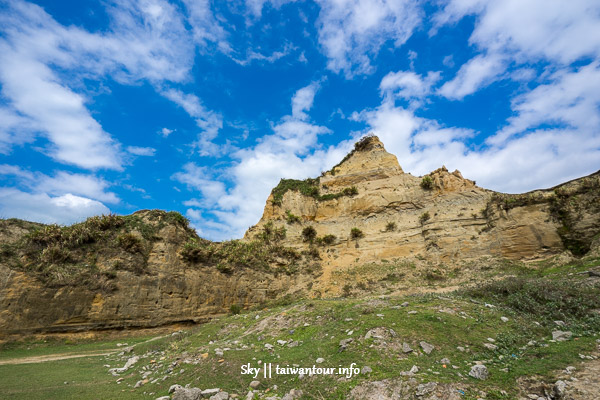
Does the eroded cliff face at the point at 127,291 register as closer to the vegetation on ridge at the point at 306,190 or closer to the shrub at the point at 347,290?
the shrub at the point at 347,290

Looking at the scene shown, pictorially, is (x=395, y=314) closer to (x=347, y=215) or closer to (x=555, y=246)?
(x=555, y=246)

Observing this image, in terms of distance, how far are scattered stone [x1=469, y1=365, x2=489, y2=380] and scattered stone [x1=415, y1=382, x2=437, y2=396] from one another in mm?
942

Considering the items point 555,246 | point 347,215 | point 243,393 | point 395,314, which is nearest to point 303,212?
point 347,215

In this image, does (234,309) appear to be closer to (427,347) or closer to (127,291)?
(127,291)

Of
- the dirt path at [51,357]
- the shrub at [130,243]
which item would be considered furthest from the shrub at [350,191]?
the dirt path at [51,357]

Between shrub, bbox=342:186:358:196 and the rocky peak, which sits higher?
the rocky peak

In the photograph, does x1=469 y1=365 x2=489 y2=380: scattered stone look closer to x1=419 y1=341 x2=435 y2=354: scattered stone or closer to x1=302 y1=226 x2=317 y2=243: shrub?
x1=419 y1=341 x2=435 y2=354: scattered stone

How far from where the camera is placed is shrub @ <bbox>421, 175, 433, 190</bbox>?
98.3ft

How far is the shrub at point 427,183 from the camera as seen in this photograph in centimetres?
2997

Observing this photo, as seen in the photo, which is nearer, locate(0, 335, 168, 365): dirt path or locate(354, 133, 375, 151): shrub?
locate(0, 335, 168, 365): dirt path

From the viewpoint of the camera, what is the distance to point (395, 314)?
9.16 m

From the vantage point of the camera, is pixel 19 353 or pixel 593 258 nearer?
pixel 19 353

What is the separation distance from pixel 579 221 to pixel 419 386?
2236 cm

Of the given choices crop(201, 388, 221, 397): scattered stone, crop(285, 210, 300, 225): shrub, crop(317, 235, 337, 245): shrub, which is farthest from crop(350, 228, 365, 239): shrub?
crop(201, 388, 221, 397): scattered stone
